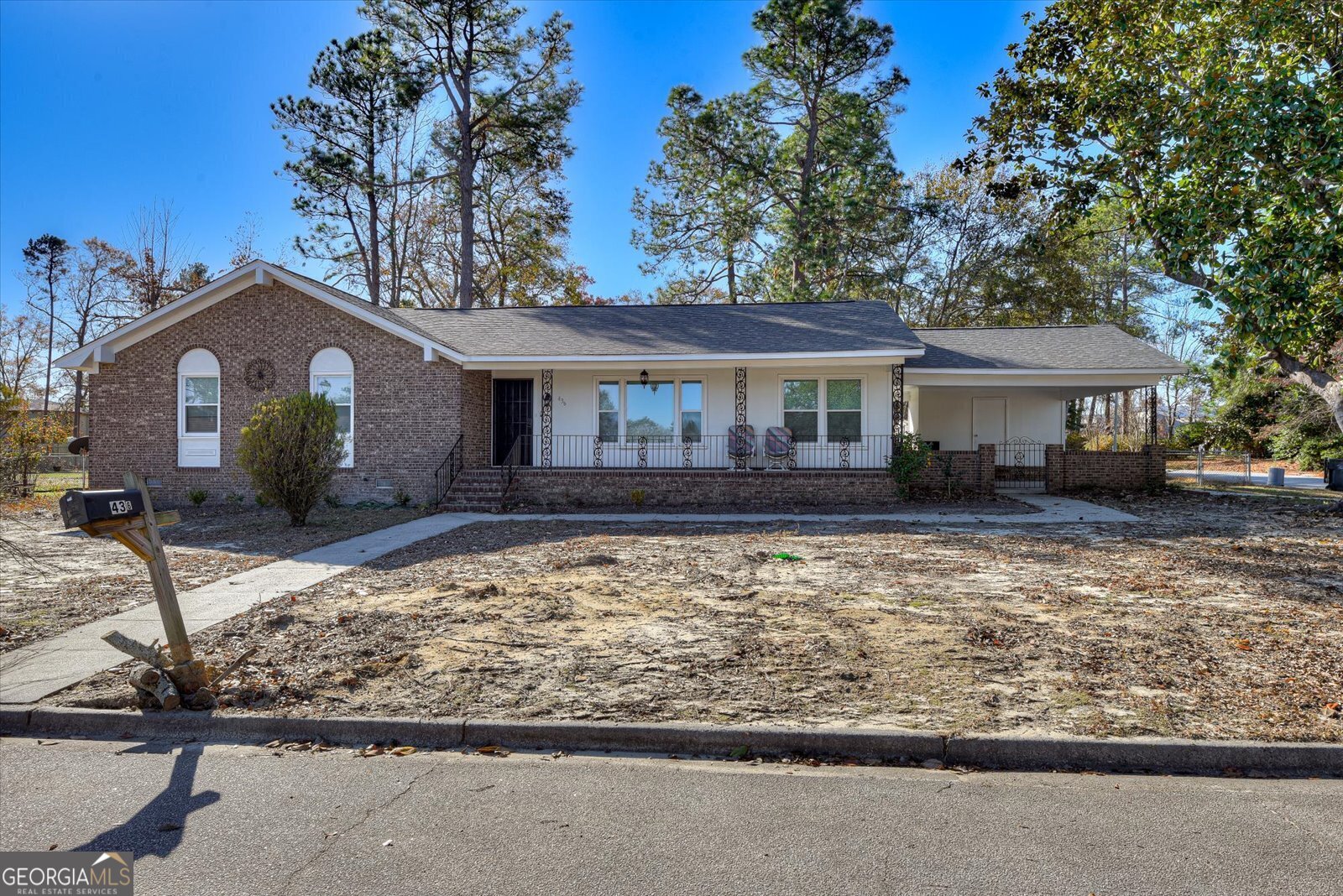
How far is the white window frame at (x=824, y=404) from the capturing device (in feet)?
55.8

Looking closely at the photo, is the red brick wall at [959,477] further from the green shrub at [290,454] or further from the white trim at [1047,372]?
the green shrub at [290,454]

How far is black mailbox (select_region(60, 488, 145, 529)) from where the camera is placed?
12.8ft

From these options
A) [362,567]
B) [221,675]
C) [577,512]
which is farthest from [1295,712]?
[577,512]

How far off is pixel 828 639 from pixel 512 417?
1346 cm

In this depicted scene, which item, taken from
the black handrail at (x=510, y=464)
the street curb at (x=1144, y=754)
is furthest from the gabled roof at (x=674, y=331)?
the street curb at (x=1144, y=754)

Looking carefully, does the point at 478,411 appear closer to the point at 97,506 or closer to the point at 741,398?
the point at 741,398

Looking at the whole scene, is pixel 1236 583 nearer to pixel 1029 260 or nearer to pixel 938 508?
pixel 938 508

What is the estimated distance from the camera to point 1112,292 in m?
38.3

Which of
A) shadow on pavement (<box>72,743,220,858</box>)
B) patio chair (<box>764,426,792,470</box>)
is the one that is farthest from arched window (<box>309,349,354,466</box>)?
shadow on pavement (<box>72,743,220,858</box>)

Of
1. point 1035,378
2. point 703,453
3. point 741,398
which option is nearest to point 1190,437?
point 1035,378

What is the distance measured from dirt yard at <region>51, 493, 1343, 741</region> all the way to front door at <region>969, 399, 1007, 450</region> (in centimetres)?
1179

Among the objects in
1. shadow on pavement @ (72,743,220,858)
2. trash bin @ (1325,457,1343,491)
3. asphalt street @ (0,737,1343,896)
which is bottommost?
shadow on pavement @ (72,743,220,858)

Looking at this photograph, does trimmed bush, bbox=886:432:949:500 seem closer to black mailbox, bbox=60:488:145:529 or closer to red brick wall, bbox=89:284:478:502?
red brick wall, bbox=89:284:478:502

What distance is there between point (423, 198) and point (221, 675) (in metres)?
31.5
